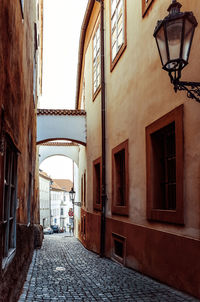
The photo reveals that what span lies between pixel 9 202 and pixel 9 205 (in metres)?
0.04

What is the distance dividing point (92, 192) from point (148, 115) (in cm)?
720

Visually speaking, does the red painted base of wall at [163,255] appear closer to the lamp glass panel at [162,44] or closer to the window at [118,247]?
the window at [118,247]

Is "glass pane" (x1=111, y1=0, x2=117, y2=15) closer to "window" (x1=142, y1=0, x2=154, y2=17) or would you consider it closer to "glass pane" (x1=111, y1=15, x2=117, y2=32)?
"glass pane" (x1=111, y1=15, x2=117, y2=32)

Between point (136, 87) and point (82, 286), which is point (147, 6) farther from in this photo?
point (82, 286)

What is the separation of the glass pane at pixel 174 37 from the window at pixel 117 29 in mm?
5092

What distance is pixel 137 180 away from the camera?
25.9ft

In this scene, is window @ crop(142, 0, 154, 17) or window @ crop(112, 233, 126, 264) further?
window @ crop(112, 233, 126, 264)

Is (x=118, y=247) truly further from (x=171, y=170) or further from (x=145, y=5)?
(x=145, y=5)

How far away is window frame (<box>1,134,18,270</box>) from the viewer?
168 inches

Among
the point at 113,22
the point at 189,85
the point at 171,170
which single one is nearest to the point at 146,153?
the point at 171,170

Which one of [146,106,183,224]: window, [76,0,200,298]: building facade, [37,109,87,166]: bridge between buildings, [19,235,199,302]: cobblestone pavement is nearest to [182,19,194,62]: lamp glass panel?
[76,0,200,298]: building facade

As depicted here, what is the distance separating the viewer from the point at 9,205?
4.75 m

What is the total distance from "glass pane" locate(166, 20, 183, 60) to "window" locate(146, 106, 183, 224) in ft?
5.58

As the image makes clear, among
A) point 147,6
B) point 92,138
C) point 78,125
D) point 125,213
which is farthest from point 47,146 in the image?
point 147,6
